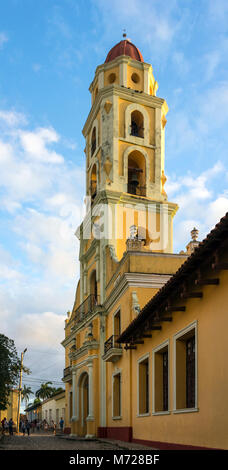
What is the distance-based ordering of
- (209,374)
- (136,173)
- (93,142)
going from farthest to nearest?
1. (93,142)
2. (136,173)
3. (209,374)

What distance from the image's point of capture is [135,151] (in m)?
27.8

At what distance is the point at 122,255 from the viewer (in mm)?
24844

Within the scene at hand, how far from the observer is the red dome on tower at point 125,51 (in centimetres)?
3038

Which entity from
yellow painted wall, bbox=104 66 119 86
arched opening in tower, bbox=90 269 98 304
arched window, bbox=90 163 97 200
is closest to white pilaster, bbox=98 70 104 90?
yellow painted wall, bbox=104 66 119 86

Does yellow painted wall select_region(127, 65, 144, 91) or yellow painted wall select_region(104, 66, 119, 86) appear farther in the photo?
yellow painted wall select_region(104, 66, 119, 86)

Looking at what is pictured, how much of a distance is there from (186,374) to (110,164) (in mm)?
16049

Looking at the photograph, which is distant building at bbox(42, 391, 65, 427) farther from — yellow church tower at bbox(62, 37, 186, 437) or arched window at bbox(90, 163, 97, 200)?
arched window at bbox(90, 163, 97, 200)

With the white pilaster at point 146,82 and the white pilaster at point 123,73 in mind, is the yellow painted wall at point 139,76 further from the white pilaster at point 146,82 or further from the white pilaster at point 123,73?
the white pilaster at point 123,73

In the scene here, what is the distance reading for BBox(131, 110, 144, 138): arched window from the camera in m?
28.7

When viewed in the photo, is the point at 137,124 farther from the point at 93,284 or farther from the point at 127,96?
the point at 93,284

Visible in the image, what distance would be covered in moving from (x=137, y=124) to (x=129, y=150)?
257 centimetres

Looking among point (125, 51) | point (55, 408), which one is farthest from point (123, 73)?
point (55, 408)

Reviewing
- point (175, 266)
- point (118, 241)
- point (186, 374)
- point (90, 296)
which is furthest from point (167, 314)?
point (90, 296)
